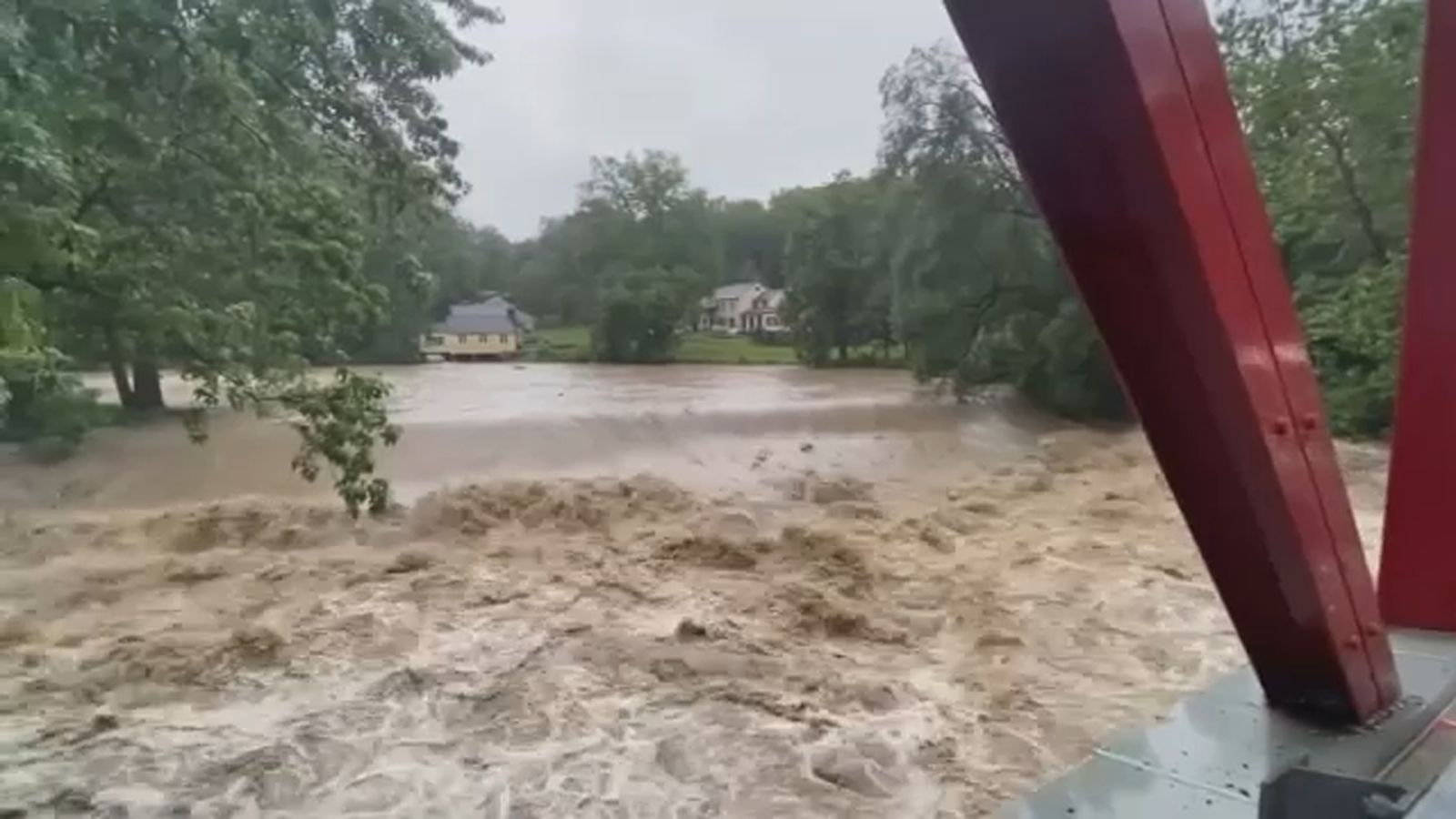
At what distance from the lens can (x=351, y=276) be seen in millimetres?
3232

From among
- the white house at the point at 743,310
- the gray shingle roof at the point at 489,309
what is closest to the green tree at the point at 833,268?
the white house at the point at 743,310

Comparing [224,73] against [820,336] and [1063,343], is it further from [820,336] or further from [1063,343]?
[820,336]

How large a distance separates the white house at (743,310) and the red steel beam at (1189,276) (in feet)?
24.1

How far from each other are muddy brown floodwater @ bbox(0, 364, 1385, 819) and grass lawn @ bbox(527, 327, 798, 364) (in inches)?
36.2

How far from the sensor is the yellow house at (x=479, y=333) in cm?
675

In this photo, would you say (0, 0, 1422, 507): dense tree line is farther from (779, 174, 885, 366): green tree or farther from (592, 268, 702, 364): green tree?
(592, 268, 702, 364): green tree

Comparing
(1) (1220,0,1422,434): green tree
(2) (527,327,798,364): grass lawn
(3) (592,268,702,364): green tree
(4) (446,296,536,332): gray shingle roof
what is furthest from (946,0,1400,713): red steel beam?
(2) (527,327,798,364): grass lawn

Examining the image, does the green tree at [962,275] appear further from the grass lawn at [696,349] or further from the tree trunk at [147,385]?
the tree trunk at [147,385]

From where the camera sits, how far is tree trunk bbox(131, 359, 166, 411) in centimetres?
318

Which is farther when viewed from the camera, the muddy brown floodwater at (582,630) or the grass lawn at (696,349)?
the grass lawn at (696,349)

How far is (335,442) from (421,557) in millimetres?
2795

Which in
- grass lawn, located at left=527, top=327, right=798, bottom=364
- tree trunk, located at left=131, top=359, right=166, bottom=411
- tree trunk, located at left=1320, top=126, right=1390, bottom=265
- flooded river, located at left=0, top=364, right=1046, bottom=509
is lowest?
→ flooded river, located at left=0, top=364, right=1046, bottom=509

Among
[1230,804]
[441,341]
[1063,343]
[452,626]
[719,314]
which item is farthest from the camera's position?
[719,314]

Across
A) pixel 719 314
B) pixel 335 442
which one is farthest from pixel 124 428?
pixel 719 314
